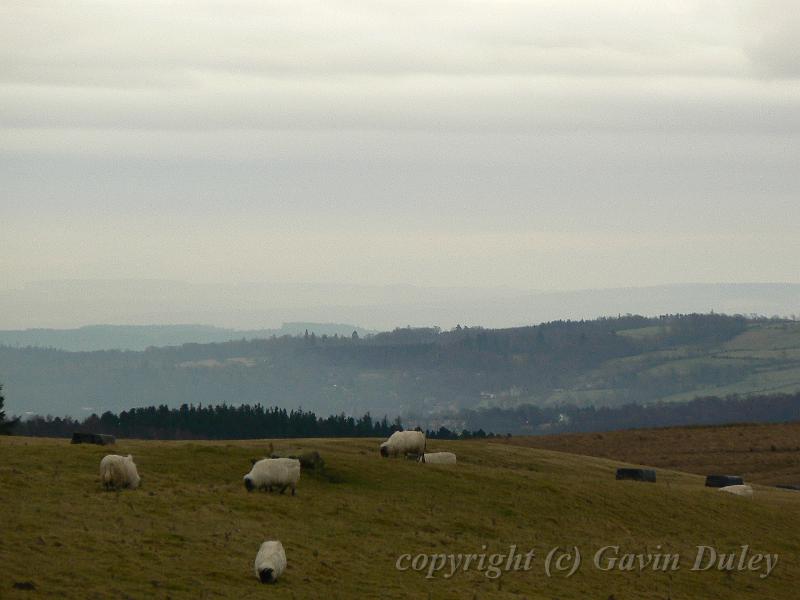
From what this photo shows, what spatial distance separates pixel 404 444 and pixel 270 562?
22572 millimetres

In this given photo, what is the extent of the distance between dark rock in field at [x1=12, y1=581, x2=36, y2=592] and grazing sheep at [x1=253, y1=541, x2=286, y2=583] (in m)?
6.48

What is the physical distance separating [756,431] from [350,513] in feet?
244

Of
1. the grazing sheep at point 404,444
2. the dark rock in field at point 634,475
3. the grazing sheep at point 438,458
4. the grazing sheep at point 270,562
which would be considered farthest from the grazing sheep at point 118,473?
the dark rock in field at point 634,475

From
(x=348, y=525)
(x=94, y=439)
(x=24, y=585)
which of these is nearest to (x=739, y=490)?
(x=348, y=525)

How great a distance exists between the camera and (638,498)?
54.7 m

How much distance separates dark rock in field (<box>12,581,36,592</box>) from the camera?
28.2 meters

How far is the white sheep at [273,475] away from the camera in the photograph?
44.0m

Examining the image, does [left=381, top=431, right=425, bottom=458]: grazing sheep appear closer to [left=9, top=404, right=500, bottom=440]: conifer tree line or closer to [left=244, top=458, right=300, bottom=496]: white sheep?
[left=244, top=458, right=300, bottom=496]: white sheep

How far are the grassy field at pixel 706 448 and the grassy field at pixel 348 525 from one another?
32.8 metres

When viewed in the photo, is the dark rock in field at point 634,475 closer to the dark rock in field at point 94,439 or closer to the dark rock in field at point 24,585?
the dark rock in field at point 94,439

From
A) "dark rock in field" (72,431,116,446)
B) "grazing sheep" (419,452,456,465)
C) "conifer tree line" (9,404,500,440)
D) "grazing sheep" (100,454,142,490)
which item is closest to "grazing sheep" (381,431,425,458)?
"grazing sheep" (419,452,456,465)

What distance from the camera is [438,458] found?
56.7 m

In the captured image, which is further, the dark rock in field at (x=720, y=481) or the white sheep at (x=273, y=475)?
the dark rock in field at (x=720, y=481)

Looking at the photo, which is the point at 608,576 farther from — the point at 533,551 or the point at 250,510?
the point at 250,510
